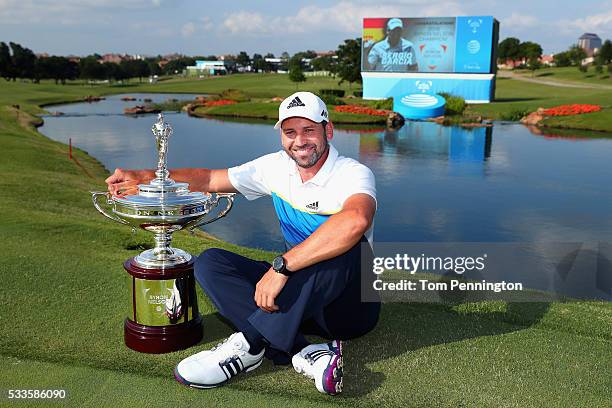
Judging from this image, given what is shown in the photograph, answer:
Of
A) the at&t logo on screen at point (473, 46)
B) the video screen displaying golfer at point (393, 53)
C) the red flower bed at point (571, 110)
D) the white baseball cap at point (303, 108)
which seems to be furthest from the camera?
the video screen displaying golfer at point (393, 53)

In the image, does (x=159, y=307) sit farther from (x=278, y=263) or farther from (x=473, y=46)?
(x=473, y=46)

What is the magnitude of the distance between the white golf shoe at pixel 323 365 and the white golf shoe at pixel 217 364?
29 cm

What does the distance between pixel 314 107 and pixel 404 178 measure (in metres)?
21.7

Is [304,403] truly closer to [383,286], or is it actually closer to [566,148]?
[383,286]

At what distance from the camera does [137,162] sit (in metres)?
27.9

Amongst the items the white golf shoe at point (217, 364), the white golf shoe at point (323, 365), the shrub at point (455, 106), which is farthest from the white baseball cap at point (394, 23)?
the white golf shoe at point (217, 364)

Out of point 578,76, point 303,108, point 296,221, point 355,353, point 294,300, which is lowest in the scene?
point 355,353

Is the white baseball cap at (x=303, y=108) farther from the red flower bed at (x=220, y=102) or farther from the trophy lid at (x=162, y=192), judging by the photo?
the red flower bed at (x=220, y=102)

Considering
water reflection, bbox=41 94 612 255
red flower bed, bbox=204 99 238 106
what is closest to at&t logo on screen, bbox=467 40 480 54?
water reflection, bbox=41 94 612 255

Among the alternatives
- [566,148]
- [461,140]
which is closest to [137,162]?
[461,140]

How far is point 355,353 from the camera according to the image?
4555mm

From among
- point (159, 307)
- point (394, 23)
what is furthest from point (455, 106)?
point (159, 307)

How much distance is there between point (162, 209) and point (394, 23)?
6482cm

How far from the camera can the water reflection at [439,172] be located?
55.3 feet
